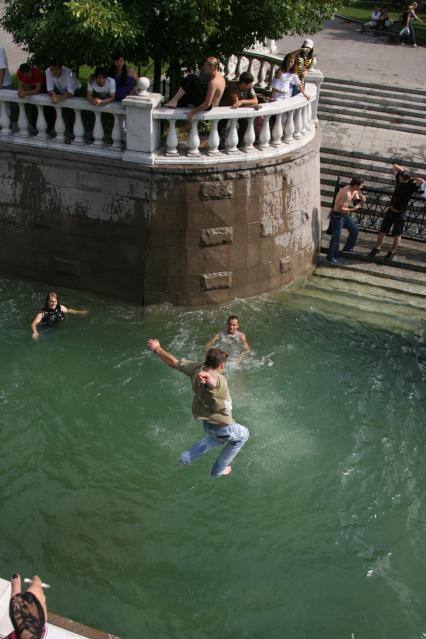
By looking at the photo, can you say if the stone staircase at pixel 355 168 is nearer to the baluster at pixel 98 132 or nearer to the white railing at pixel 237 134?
the white railing at pixel 237 134

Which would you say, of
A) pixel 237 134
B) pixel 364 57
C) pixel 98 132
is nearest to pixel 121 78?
pixel 98 132

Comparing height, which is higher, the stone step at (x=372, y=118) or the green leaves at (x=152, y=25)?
A: the green leaves at (x=152, y=25)

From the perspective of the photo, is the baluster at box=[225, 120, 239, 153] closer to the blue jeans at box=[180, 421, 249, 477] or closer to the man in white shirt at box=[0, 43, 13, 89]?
the man in white shirt at box=[0, 43, 13, 89]

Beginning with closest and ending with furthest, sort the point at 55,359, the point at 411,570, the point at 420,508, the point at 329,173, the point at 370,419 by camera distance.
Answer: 1. the point at 411,570
2. the point at 420,508
3. the point at 370,419
4. the point at 55,359
5. the point at 329,173

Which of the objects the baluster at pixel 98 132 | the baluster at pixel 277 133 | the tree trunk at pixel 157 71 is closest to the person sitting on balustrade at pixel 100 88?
the baluster at pixel 98 132

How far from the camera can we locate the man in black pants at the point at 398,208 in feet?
36.2

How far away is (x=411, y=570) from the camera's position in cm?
670

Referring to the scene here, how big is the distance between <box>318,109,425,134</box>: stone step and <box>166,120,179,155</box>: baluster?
7.15 metres

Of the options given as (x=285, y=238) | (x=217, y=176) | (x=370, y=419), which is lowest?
(x=370, y=419)

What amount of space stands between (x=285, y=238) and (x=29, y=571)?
6.59 metres

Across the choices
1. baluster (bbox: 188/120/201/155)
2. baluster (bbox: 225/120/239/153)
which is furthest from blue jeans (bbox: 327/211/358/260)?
baluster (bbox: 188/120/201/155)

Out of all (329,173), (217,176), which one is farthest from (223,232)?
(329,173)

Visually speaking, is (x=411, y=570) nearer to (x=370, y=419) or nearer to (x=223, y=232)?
(x=370, y=419)

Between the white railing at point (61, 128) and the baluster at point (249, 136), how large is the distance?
181 cm
